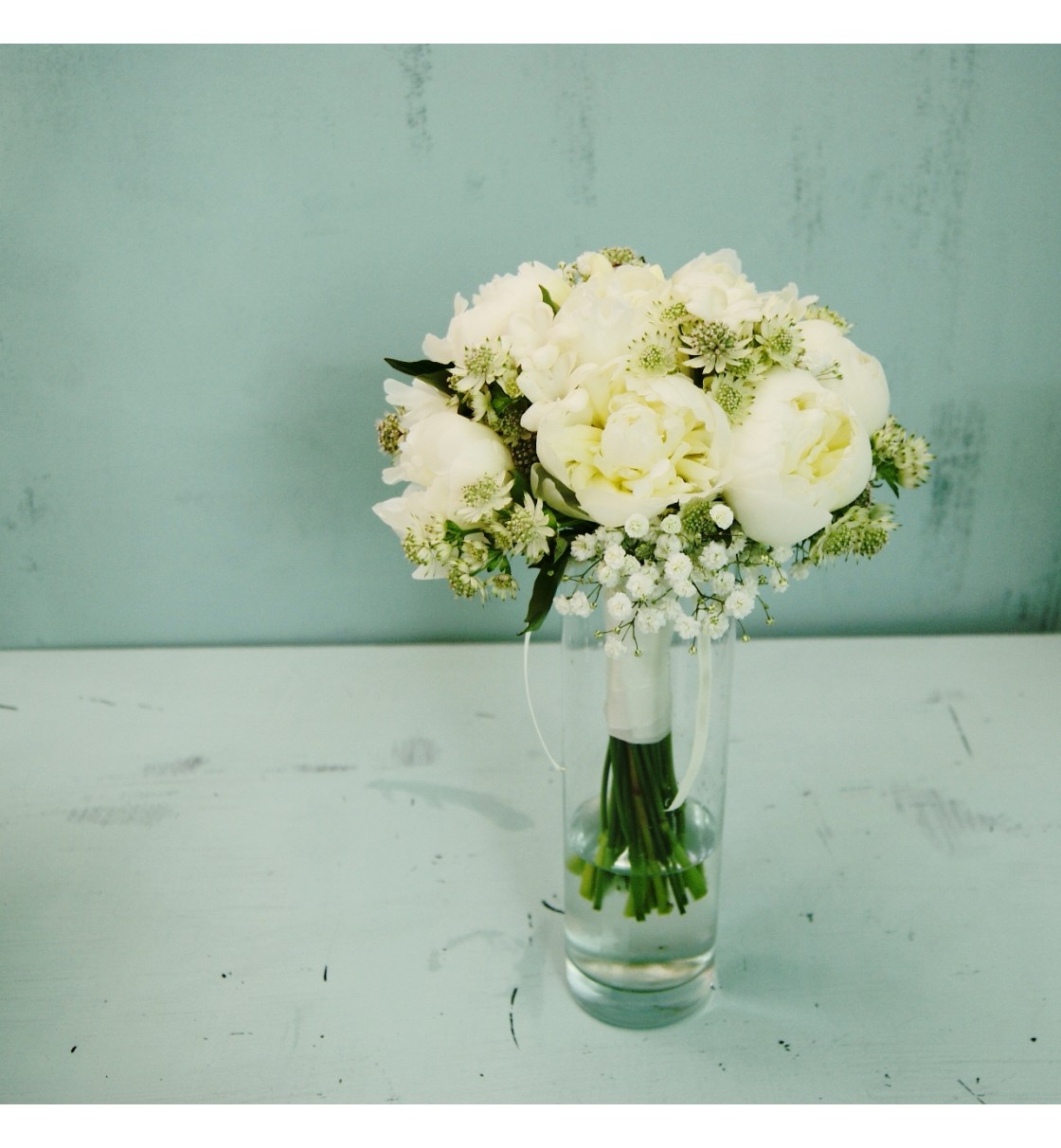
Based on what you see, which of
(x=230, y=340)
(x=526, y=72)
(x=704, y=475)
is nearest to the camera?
(x=704, y=475)

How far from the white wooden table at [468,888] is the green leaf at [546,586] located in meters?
0.36

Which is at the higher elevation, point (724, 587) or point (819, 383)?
point (819, 383)

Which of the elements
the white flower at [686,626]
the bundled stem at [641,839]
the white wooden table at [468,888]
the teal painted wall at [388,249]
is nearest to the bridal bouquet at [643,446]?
the white flower at [686,626]

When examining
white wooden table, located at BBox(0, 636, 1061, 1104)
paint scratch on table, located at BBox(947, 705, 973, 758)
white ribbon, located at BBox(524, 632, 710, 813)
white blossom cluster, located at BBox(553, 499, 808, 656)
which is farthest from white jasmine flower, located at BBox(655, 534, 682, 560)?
paint scratch on table, located at BBox(947, 705, 973, 758)

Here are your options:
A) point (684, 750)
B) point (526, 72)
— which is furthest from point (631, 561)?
point (526, 72)

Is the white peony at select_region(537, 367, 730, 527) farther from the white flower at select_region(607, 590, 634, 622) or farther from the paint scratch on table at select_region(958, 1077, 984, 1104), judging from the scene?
the paint scratch on table at select_region(958, 1077, 984, 1104)

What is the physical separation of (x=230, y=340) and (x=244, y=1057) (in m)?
0.83

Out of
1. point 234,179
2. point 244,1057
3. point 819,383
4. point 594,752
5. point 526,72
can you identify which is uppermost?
point 526,72

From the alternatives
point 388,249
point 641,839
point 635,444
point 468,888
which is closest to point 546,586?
point 635,444

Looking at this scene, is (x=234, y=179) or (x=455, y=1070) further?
(x=234, y=179)

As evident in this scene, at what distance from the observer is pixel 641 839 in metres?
0.75

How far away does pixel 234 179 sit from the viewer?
1146mm

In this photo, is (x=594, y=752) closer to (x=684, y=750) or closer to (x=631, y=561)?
(x=684, y=750)

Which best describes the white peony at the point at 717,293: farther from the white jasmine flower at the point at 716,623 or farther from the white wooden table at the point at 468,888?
the white wooden table at the point at 468,888
